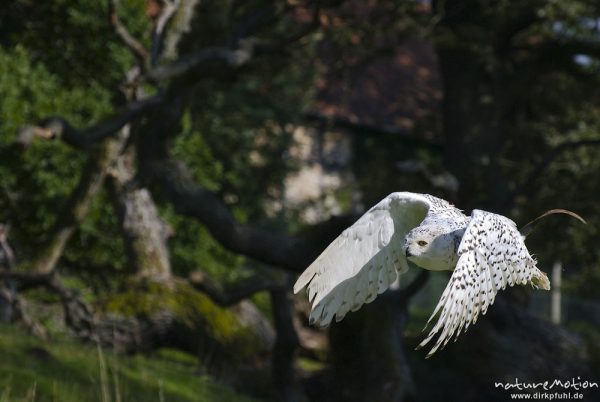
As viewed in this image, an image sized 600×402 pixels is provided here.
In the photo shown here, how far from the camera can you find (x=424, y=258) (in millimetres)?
6094

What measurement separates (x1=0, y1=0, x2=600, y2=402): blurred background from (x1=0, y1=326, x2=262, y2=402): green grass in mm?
40

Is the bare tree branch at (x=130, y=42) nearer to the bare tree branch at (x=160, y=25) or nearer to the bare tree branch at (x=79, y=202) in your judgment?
the bare tree branch at (x=160, y=25)

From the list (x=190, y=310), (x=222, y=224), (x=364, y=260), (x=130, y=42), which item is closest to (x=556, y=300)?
(x=190, y=310)

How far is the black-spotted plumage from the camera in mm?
5555

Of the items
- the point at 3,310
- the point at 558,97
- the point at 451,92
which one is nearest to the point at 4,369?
the point at 3,310

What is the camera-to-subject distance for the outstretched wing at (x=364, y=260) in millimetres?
6410

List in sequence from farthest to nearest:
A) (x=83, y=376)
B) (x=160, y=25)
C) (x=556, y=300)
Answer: (x=556, y=300), (x=160, y=25), (x=83, y=376)

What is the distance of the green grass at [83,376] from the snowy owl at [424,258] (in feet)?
5.47

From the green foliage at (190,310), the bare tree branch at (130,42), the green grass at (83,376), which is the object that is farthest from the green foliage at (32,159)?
the green grass at (83,376)

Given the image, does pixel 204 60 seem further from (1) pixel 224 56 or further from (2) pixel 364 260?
(2) pixel 364 260

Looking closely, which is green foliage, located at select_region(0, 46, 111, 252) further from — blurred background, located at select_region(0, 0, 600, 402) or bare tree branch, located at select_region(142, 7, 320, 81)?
bare tree branch, located at select_region(142, 7, 320, 81)

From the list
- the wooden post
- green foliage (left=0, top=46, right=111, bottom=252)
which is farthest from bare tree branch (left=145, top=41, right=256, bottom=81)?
the wooden post

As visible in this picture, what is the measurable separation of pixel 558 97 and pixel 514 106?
3.30 feet

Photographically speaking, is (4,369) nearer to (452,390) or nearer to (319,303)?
(319,303)
